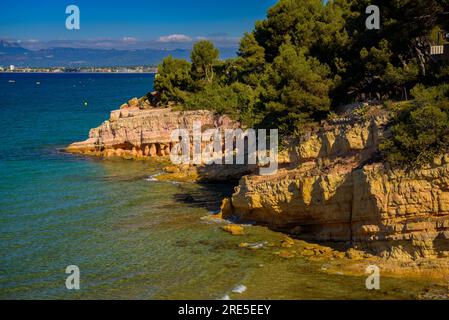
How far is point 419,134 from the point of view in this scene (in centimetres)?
1936

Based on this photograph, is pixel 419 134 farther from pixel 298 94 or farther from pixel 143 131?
pixel 143 131

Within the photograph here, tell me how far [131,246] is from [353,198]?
8.83 meters

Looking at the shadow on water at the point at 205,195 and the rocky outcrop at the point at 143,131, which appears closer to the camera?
the shadow on water at the point at 205,195

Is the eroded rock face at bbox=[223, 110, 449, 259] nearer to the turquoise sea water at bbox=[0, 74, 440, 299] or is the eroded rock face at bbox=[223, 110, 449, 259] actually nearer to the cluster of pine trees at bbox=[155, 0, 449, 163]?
the cluster of pine trees at bbox=[155, 0, 449, 163]

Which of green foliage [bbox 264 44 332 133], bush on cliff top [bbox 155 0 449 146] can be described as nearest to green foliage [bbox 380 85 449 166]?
bush on cliff top [bbox 155 0 449 146]

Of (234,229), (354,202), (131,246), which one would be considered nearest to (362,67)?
(354,202)

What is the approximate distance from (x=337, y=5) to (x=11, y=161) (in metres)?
27.0

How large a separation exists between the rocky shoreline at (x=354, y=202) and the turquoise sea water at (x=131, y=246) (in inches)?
44.4

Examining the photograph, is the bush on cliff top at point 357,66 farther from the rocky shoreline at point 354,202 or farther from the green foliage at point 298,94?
the rocky shoreline at point 354,202

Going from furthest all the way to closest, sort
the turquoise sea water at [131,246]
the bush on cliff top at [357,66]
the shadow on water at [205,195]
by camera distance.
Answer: the shadow on water at [205,195], the bush on cliff top at [357,66], the turquoise sea water at [131,246]

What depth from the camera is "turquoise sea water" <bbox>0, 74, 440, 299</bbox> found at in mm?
18344

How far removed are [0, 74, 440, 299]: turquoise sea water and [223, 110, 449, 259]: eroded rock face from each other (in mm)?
1289

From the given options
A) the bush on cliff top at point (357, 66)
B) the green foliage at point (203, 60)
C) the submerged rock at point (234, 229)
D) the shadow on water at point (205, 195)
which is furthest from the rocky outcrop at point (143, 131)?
the submerged rock at point (234, 229)

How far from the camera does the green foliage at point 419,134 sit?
19172 mm
